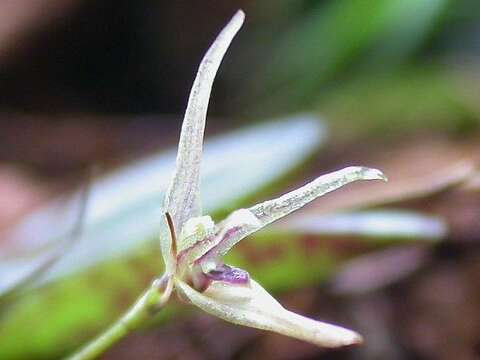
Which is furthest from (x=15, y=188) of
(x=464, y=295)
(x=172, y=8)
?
(x=464, y=295)

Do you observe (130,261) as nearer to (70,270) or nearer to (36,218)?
(70,270)

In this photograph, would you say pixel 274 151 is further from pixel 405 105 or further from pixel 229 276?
pixel 229 276

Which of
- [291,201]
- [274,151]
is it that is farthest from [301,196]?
[274,151]

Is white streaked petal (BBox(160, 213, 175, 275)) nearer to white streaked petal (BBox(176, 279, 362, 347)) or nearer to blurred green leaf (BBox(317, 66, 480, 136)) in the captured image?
white streaked petal (BBox(176, 279, 362, 347))

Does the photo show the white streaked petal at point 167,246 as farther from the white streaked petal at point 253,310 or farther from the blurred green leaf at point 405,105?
the blurred green leaf at point 405,105

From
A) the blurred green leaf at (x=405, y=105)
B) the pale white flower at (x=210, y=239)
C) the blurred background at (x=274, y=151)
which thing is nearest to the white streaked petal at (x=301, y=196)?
the pale white flower at (x=210, y=239)
